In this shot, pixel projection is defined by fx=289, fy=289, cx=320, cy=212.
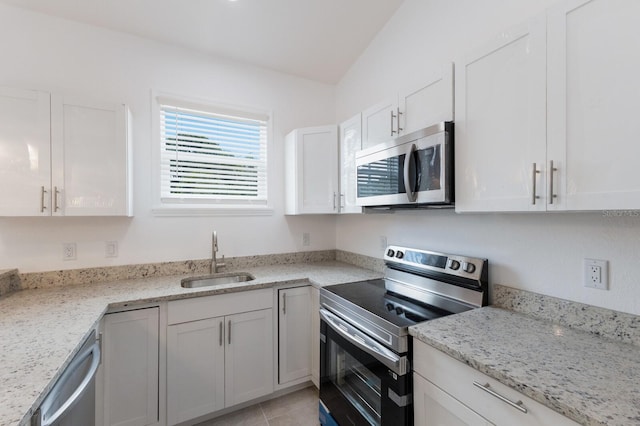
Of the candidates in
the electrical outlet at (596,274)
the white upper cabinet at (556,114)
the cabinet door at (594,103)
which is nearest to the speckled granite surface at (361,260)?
the white upper cabinet at (556,114)

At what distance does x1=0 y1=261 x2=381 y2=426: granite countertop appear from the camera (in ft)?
2.84

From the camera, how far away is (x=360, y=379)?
63.8 inches

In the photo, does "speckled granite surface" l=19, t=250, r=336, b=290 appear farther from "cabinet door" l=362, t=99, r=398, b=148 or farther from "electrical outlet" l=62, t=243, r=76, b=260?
"cabinet door" l=362, t=99, r=398, b=148

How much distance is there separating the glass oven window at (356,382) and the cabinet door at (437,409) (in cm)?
21

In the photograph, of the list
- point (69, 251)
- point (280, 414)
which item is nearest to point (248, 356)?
point (280, 414)

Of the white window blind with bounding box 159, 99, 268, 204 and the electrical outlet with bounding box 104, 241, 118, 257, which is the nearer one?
the electrical outlet with bounding box 104, 241, 118, 257

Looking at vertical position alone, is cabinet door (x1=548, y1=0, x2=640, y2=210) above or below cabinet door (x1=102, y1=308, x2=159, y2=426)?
above

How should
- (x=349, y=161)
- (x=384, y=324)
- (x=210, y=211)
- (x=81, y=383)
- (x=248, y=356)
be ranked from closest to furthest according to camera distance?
(x=81, y=383) → (x=384, y=324) → (x=248, y=356) → (x=349, y=161) → (x=210, y=211)

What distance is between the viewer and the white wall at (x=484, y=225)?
117cm

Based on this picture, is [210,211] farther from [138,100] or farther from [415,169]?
[415,169]

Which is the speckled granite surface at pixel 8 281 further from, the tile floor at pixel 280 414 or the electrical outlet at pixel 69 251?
the tile floor at pixel 280 414

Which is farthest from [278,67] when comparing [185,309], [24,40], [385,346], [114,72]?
[385,346]

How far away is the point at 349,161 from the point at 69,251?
7.03ft

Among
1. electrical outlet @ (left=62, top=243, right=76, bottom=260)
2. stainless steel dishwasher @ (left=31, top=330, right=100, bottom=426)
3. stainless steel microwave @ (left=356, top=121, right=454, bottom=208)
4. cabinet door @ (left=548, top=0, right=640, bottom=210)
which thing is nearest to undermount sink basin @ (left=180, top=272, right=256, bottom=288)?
electrical outlet @ (left=62, top=243, right=76, bottom=260)
